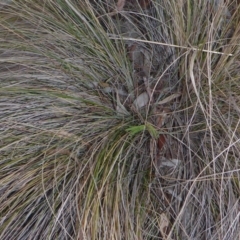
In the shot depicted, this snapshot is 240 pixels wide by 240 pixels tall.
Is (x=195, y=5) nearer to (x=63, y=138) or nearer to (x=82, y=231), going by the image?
(x=63, y=138)

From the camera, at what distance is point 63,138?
114 centimetres

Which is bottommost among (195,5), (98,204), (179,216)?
(179,216)

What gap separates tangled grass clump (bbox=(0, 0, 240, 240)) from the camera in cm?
108

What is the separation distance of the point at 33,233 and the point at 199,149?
0.42 metres

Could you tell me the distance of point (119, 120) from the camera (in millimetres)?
1206

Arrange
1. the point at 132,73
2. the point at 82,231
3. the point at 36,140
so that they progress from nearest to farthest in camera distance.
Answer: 1. the point at 82,231
2. the point at 36,140
3. the point at 132,73

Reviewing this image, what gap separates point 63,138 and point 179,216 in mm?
314

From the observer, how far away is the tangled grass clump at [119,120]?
3.56 ft

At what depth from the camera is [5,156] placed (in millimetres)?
1124

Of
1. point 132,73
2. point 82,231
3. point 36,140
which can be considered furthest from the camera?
point 132,73

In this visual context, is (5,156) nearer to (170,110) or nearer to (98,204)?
(98,204)

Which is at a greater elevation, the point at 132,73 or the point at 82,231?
the point at 132,73

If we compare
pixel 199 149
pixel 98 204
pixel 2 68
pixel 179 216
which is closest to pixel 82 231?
pixel 98 204

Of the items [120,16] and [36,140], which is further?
[120,16]
